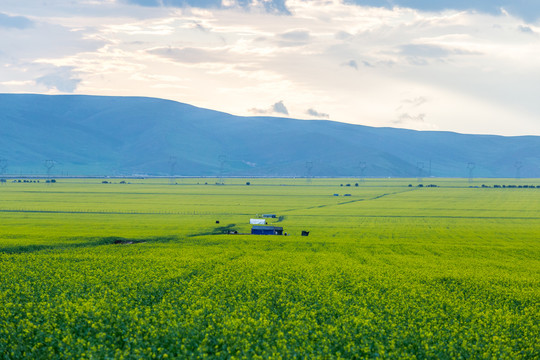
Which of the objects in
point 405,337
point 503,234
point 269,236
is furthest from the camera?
point 503,234

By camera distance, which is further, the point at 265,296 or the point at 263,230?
the point at 263,230

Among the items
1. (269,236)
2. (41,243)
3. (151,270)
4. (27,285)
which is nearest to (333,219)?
(269,236)

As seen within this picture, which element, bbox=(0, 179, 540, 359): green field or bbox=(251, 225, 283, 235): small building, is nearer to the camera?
bbox=(0, 179, 540, 359): green field

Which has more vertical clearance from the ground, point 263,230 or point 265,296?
point 265,296

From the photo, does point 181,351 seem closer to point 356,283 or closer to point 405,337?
point 405,337

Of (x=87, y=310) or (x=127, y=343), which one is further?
(x=87, y=310)

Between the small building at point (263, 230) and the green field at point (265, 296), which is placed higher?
the green field at point (265, 296)

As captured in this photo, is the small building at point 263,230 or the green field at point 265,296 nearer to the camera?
the green field at point 265,296

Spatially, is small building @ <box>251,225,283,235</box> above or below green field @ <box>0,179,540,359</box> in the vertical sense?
below

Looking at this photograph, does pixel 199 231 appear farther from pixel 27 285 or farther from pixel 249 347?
pixel 249 347

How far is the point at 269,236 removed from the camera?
7281 cm

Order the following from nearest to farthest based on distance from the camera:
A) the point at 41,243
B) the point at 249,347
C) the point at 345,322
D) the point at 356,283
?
the point at 249,347 → the point at 345,322 → the point at 356,283 → the point at 41,243

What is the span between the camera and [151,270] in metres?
41.5

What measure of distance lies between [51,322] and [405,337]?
17.1m
